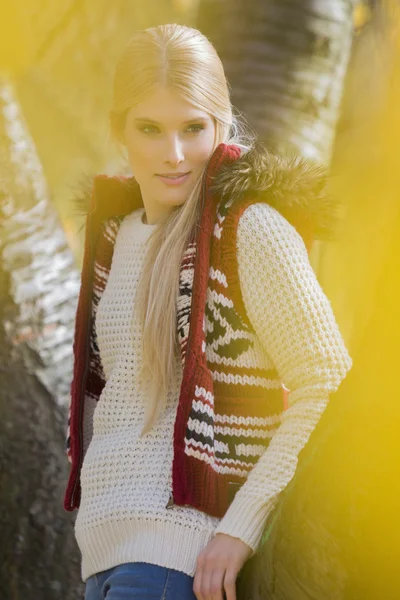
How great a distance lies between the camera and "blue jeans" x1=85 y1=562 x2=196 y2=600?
5.80ft

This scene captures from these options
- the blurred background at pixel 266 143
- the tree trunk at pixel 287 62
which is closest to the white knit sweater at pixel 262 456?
the blurred background at pixel 266 143

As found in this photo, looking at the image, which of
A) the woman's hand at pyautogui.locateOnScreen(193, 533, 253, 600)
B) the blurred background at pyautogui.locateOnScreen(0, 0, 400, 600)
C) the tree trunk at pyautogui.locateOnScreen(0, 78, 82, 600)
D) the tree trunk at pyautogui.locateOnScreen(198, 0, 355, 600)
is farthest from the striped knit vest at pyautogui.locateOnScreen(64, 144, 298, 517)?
the tree trunk at pyautogui.locateOnScreen(0, 78, 82, 600)

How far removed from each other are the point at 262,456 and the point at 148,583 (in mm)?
348

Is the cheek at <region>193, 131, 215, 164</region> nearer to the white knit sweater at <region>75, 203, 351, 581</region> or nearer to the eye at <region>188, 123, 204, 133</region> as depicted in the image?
the eye at <region>188, 123, 204, 133</region>

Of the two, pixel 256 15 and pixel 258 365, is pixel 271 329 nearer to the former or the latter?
pixel 258 365

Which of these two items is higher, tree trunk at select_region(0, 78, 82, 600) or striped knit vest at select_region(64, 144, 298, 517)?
striped knit vest at select_region(64, 144, 298, 517)

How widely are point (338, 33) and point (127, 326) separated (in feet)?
4.78

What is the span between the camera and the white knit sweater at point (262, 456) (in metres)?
1.79

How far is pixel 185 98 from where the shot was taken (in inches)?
80.7

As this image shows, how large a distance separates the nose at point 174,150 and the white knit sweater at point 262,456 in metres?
0.24

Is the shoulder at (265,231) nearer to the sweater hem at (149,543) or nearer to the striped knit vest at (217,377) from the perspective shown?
the striped knit vest at (217,377)

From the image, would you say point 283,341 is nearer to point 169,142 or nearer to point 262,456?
point 262,456

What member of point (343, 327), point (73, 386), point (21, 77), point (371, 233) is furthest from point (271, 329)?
point (21, 77)

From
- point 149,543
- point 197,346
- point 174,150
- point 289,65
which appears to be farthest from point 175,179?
point 289,65
